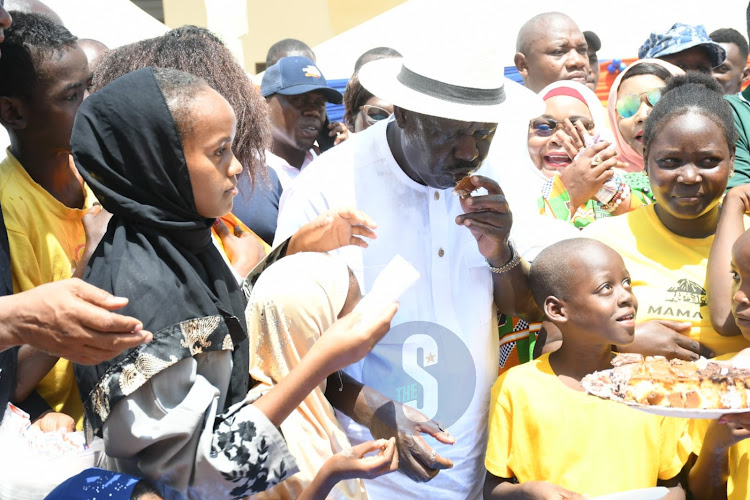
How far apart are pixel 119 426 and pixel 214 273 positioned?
0.46 m

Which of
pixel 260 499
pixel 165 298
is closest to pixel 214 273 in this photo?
pixel 165 298

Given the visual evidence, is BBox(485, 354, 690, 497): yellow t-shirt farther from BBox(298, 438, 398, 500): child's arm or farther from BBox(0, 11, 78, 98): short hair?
BBox(0, 11, 78, 98): short hair

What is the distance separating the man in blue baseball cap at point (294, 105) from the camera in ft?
15.9

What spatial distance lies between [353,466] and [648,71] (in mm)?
2882

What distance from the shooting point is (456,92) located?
2.60 metres

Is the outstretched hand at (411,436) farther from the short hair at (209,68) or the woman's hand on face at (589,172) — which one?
the woman's hand on face at (589,172)

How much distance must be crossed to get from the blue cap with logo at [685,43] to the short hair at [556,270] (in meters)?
2.27

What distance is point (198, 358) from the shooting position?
1941mm

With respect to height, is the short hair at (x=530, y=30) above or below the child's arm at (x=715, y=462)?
above

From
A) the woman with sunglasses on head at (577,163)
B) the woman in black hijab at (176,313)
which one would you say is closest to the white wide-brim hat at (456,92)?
the woman in black hijab at (176,313)

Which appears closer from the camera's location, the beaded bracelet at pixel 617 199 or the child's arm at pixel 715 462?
the child's arm at pixel 715 462

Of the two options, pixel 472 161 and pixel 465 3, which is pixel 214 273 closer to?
pixel 472 161

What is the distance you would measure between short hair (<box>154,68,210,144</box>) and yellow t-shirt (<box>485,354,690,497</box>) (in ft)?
4.34

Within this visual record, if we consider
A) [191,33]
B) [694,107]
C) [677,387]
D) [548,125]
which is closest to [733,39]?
[548,125]
